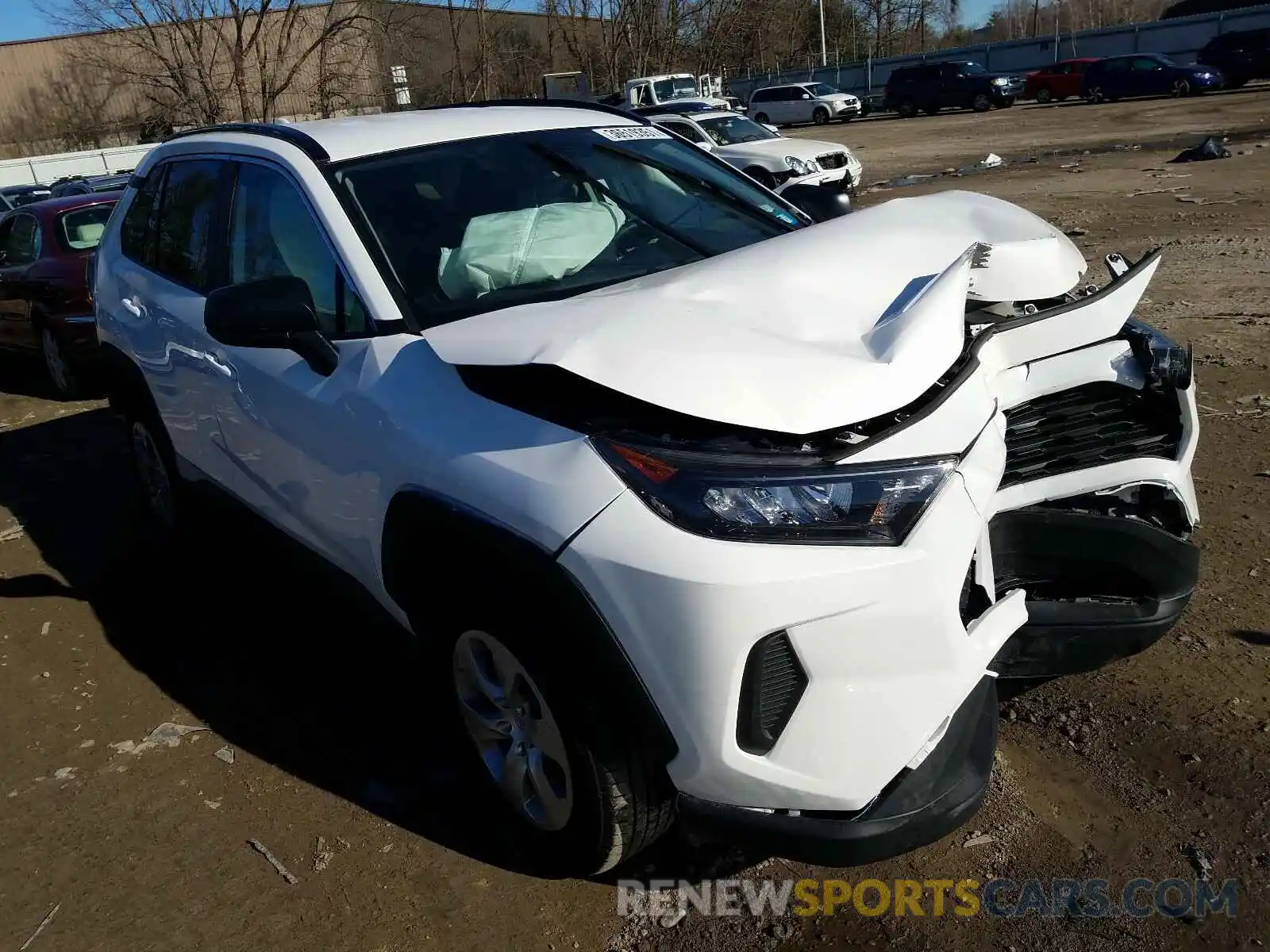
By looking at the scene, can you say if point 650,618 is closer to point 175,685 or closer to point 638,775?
point 638,775

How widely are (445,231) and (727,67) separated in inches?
2240

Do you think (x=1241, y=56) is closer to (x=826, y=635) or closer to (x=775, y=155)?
(x=775, y=155)

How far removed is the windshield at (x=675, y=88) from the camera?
29.5 m

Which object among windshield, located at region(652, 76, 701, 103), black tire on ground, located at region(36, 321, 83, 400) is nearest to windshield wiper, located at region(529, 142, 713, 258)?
black tire on ground, located at region(36, 321, 83, 400)

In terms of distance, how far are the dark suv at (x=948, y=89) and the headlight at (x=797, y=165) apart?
2377 centimetres

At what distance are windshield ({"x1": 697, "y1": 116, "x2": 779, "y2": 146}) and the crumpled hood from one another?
14714 mm

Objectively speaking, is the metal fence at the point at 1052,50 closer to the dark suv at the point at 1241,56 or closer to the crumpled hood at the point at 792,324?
the dark suv at the point at 1241,56

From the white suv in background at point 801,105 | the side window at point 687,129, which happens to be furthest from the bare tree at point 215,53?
the white suv in background at point 801,105

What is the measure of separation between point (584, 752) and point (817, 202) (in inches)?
106

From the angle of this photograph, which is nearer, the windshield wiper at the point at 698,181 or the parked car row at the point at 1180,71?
the windshield wiper at the point at 698,181

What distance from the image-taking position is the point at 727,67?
5584 centimetres

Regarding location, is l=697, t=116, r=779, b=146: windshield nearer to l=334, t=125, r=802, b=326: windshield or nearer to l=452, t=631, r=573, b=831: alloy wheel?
l=334, t=125, r=802, b=326: windshield

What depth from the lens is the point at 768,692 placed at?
2045 mm

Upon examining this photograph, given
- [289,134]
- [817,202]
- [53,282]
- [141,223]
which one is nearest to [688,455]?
[289,134]
